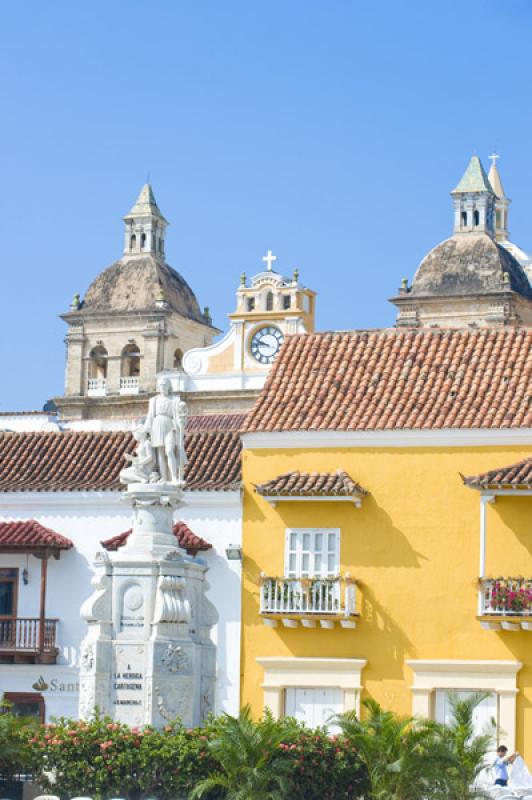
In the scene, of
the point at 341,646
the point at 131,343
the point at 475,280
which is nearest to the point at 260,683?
the point at 341,646

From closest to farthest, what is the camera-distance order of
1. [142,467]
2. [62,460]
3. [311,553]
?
[142,467] → [311,553] → [62,460]

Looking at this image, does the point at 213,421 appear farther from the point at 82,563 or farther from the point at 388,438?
the point at 388,438

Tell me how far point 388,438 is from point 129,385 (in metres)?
54.4

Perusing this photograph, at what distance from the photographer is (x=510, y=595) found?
38.5 metres

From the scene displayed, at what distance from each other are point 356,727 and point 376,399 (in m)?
11.7

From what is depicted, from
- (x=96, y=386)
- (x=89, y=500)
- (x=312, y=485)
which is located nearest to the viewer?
(x=312, y=485)

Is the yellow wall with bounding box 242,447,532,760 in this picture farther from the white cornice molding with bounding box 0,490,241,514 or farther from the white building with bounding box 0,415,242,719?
the white cornice molding with bounding box 0,490,241,514

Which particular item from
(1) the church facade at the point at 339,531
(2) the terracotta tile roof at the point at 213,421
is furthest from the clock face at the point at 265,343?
(1) the church facade at the point at 339,531

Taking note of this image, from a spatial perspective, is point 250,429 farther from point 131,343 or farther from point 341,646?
point 131,343

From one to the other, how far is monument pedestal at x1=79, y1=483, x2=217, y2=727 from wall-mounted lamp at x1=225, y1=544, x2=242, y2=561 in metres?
9.71

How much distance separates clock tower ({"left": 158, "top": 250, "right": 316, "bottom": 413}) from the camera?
84188 millimetres

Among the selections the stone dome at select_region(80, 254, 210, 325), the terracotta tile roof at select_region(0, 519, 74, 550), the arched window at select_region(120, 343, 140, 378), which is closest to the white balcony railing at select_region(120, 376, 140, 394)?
the arched window at select_region(120, 343, 140, 378)

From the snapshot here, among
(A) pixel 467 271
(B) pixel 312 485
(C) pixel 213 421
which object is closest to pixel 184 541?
(B) pixel 312 485

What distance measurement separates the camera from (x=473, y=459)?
131 feet
